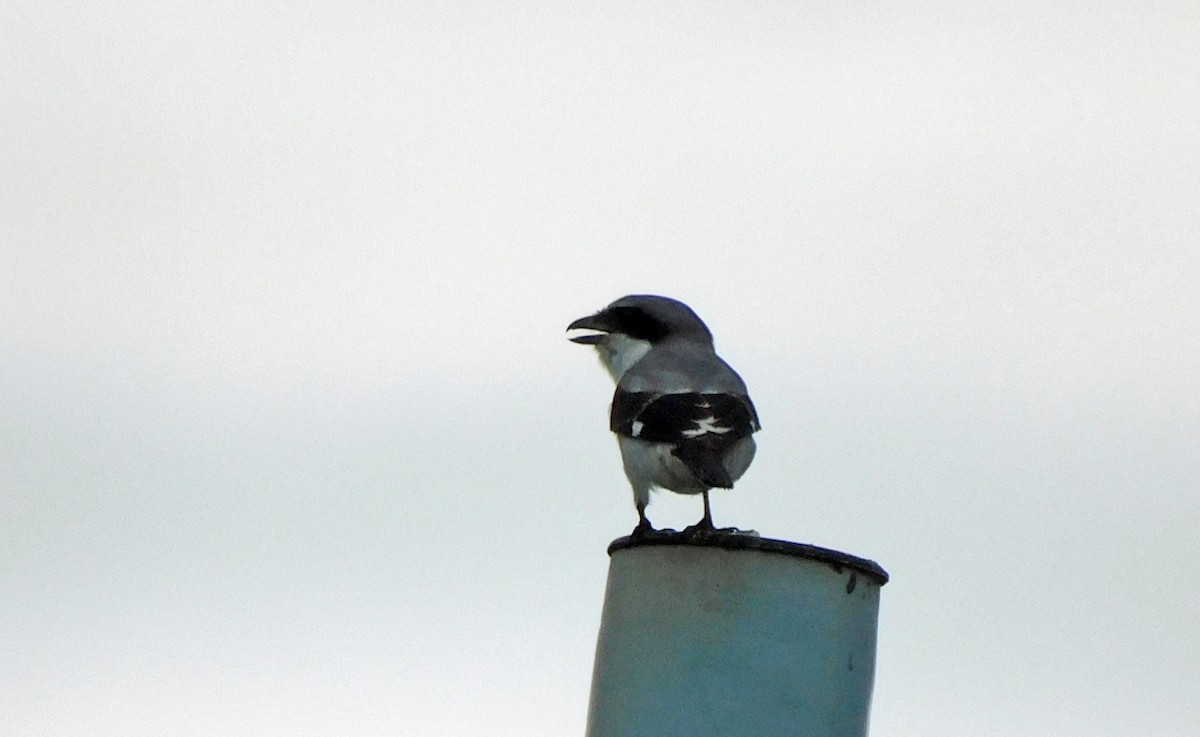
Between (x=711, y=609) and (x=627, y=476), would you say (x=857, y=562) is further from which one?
(x=627, y=476)

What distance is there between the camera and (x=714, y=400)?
781 centimetres

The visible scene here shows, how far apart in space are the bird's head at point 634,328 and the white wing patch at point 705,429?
1.79 meters

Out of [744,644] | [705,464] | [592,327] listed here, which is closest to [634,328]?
[592,327]

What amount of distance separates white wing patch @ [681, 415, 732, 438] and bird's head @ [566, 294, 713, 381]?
179 centimetres

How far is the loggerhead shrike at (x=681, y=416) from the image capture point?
24.6 ft

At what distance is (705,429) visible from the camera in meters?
7.55

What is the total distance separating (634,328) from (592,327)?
315 millimetres

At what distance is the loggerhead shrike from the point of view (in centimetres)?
749

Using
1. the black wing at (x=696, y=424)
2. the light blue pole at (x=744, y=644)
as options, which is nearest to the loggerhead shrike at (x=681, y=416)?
the black wing at (x=696, y=424)

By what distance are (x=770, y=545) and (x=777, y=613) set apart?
232 mm

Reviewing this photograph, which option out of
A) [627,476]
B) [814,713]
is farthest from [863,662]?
[627,476]

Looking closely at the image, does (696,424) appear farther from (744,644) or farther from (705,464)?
(744,644)

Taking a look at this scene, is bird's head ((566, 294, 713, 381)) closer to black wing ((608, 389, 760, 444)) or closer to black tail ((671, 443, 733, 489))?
black wing ((608, 389, 760, 444))

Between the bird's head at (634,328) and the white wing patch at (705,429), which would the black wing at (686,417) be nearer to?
the white wing patch at (705,429)
